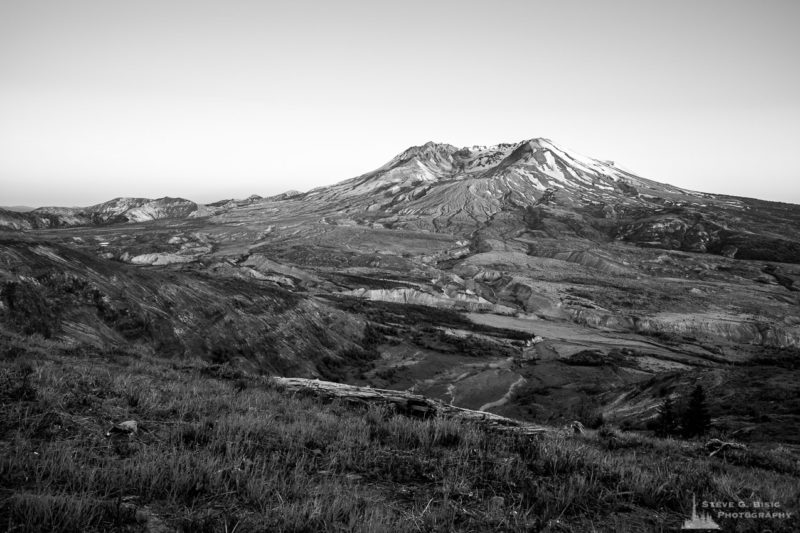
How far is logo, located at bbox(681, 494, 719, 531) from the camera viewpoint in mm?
4660

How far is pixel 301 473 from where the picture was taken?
5.00 metres

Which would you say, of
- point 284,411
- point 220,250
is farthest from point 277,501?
point 220,250

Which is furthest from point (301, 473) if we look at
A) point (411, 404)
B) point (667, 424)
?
point (667, 424)

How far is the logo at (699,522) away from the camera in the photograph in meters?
4.66

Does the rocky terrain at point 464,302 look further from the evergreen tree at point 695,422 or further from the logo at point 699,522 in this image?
the logo at point 699,522

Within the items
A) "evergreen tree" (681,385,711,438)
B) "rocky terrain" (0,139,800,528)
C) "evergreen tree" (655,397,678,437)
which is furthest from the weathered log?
"evergreen tree" (655,397,678,437)

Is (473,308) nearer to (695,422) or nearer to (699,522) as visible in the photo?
(695,422)

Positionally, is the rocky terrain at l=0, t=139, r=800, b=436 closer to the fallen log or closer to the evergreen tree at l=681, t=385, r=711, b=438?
the evergreen tree at l=681, t=385, r=711, b=438

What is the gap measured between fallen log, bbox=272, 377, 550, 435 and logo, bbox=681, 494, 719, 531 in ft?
13.1

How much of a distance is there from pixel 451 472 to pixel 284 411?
434 cm

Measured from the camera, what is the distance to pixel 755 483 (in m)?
6.43

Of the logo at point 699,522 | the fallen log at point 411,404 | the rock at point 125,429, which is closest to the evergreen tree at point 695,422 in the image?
the fallen log at point 411,404

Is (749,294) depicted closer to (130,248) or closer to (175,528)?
(175,528)

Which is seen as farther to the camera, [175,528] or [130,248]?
[130,248]
